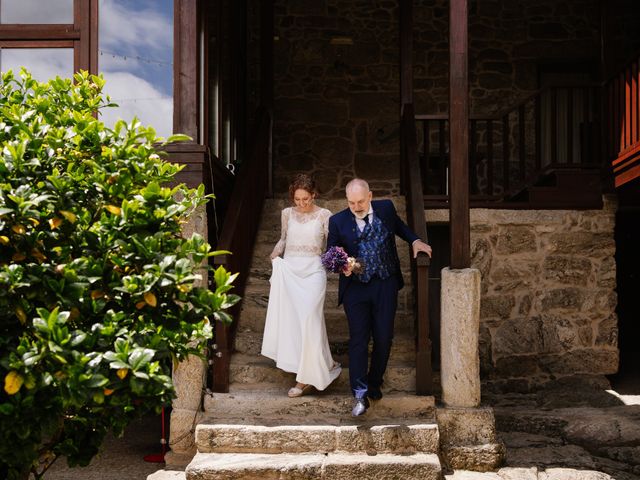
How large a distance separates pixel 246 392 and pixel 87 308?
2.58 meters

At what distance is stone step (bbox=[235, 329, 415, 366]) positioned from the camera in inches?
238

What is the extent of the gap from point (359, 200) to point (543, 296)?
3184 millimetres

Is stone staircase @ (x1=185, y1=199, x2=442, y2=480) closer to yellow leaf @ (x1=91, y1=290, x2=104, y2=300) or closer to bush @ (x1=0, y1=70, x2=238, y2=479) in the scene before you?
bush @ (x1=0, y1=70, x2=238, y2=479)

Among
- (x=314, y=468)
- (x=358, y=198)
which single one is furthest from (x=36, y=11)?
(x=314, y=468)

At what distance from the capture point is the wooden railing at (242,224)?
5.66m

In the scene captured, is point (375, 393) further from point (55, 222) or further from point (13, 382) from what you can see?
point (13, 382)

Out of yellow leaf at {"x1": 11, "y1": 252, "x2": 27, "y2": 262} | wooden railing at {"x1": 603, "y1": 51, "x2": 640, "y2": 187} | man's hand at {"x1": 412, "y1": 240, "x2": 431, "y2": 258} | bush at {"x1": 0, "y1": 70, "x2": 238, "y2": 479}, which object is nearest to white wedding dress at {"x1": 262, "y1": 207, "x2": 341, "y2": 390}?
man's hand at {"x1": 412, "y1": 240, "x2": 431, "y2": 258}

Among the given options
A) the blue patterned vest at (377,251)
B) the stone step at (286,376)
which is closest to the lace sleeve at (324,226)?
the blue patterned vest at (377,251)

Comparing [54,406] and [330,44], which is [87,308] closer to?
[54,406]

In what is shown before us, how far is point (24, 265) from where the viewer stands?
3.15m

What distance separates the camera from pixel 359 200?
211 inches

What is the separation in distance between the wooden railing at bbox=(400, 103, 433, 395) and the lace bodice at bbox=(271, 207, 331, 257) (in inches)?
28.1

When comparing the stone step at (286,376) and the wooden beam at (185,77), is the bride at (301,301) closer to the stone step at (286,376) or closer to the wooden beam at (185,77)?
the stone step at (286,376)

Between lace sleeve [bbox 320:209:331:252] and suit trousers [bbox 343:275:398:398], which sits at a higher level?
lace sleeve [bbox 320:209:331:252]
